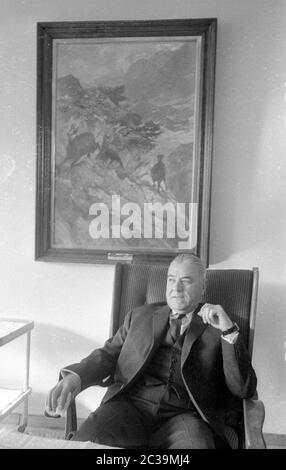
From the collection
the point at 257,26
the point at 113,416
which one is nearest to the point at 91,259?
the point at 113,416

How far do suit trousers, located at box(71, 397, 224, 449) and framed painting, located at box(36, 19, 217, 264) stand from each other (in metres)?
0.69

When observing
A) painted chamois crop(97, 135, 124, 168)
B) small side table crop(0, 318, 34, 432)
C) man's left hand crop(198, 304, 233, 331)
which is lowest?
small side table crop(0, 318, 34, 432)

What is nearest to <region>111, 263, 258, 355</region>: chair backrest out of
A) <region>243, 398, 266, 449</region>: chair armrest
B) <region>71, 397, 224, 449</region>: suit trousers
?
<region>243, 398, 266, 449</region>: chair armrest

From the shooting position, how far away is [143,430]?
1.48m

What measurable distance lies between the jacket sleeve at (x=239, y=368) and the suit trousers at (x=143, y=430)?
15 centimetres

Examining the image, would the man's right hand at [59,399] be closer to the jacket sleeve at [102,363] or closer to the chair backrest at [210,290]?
the jacket sleeve at [102,363]

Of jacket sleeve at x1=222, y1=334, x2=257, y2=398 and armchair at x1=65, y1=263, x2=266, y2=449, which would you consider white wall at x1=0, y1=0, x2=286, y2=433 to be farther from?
jacket sleeve at x1=222, y1=334, x2=257, y2=398

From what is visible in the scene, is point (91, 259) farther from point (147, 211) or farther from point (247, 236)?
point (247, 236)

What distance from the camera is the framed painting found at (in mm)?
1967

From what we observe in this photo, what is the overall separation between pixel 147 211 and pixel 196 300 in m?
0.54

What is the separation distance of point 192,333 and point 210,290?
198 millimetres

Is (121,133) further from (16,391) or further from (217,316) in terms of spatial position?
(16,391)

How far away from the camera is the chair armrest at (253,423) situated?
1259 mm

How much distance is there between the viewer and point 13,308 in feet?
7.01
